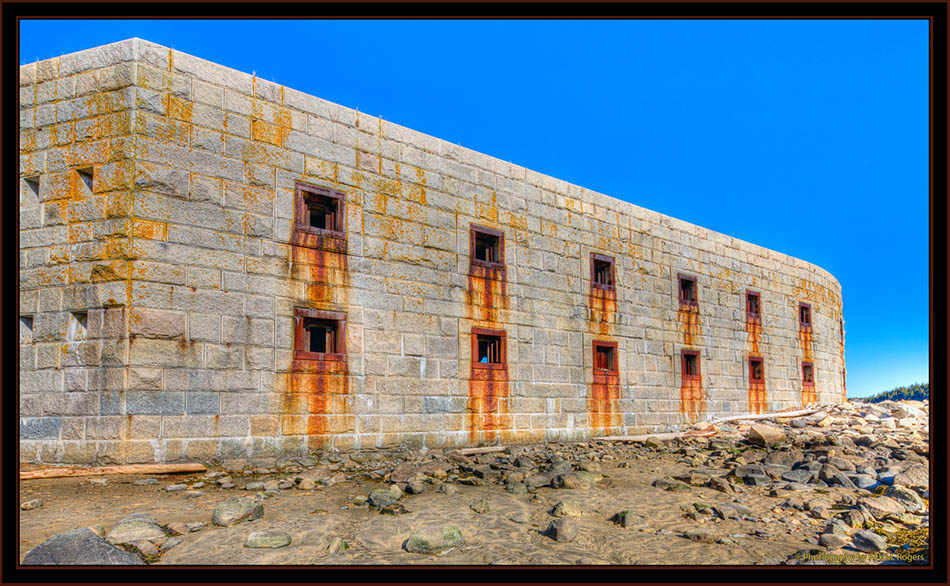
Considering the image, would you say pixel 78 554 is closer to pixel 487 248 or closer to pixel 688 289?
pixel 487 248

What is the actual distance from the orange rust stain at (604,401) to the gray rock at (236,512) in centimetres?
890

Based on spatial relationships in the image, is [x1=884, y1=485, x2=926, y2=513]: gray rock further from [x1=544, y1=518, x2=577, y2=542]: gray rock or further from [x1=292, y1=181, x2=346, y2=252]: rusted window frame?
[x1=292, y1=181, x2=346, y2=252]: rusted window frame

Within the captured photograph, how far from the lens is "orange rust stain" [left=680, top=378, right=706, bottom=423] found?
54.0 ft

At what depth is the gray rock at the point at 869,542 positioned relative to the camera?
5703 mm

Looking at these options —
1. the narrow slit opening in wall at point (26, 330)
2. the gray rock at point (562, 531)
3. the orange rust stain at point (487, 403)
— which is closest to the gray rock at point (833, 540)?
the gray rock at point (562, 531)

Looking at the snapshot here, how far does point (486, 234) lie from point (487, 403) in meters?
3.34

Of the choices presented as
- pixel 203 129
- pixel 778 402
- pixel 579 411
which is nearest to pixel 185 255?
pixel 203 129

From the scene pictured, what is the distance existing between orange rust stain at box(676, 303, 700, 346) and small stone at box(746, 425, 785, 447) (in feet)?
12.0

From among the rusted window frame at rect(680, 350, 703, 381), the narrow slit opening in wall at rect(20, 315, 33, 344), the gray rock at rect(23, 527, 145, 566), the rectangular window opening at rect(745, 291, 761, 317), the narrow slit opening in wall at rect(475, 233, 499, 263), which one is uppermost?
the narrow slit opening in wall at rect(475, 233, 499, 263)

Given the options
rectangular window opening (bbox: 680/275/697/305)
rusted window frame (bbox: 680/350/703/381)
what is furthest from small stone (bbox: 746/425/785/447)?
rectangular window opening (bbox: 680/275/697/305)

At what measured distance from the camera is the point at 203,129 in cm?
938

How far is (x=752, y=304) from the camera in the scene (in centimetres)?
1945

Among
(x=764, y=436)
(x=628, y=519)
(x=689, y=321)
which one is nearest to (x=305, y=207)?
(x=628, y=519)

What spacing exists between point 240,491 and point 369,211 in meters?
5.11
